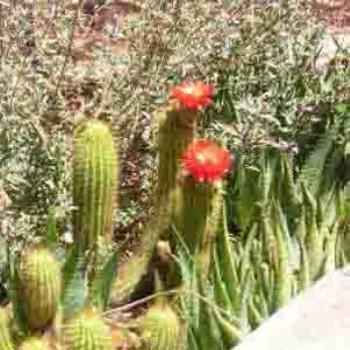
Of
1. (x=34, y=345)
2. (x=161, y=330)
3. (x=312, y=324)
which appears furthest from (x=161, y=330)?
(x=312, y=324)

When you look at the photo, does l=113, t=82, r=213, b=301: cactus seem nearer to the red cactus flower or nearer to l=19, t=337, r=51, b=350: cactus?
the red cactus flower

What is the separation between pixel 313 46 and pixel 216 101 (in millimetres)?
466

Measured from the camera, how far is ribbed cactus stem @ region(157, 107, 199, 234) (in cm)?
369

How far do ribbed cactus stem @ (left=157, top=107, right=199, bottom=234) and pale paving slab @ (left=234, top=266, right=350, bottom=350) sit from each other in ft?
1.92

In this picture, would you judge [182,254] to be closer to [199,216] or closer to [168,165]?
[199,216]

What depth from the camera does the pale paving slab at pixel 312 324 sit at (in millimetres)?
3094

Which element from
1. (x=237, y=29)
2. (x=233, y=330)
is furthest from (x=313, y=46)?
(x=233, y=330)

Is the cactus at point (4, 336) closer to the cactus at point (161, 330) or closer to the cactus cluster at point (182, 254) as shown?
the cactus cluster at point (182, 254)

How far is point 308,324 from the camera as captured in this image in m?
3.19

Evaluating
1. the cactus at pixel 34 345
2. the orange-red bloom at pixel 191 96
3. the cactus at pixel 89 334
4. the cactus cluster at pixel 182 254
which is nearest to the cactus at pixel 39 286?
the cactus cluster at pixel 182 254

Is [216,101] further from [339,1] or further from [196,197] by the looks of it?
[339,1]

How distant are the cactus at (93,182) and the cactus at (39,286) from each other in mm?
368

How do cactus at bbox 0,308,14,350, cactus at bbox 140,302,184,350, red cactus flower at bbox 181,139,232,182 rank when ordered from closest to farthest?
cactus at bbox 140,302,184,350
cactus at bbox 0,308,14,350
red cactus flower at bbox 181,139,232,182

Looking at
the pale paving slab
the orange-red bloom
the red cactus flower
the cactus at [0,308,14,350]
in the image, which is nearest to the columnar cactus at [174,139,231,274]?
the red cactus flower
